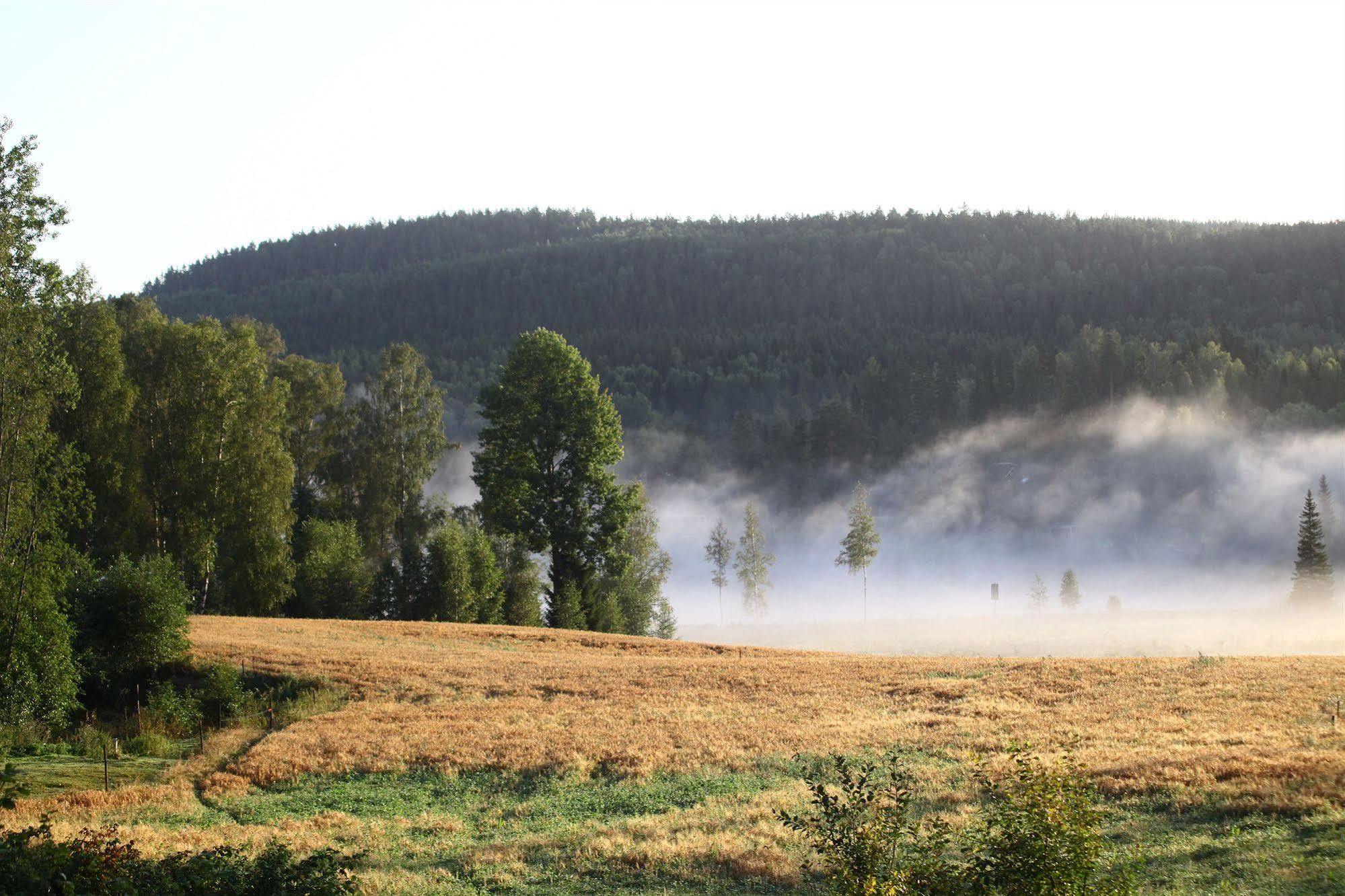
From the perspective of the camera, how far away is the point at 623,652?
43.4 m

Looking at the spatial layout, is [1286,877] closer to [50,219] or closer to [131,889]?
[131,889]

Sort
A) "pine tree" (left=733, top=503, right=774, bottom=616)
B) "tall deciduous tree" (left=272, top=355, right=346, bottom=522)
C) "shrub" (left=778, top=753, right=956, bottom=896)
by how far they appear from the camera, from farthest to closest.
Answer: "pine tree" (left=733, top=503, right=774, bottom=616), "tall deciduous tree" (left=272, top=355, right=346, bottom=522), "shrub" (left=778, top=753, right=956, bottom=896)

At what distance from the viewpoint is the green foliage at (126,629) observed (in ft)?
103

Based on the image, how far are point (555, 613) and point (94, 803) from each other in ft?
117

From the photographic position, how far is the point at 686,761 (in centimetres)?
2348

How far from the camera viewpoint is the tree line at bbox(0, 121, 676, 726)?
95.4ft

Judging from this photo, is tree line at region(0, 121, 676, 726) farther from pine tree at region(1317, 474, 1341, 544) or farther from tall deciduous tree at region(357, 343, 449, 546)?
pine tree at region(1317, 474, 1341, 544)

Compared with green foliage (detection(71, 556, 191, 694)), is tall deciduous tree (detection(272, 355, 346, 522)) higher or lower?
higher

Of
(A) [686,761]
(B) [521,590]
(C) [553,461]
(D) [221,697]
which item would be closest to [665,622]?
(B) [521,590]

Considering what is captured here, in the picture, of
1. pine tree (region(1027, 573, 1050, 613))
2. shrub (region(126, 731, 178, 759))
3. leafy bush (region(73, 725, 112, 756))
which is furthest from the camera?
pine tree (region(1027, 573, 1050, 613))

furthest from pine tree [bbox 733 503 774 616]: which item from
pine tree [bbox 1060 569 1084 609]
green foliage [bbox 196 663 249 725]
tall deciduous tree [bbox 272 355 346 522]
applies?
green foliage [bbox 196 663 249 725]

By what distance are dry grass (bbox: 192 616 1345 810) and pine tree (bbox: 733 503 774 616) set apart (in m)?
68.6

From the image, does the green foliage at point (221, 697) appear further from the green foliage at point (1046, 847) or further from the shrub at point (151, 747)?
the green foliage at point (1046, 847)

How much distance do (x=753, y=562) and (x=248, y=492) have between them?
67434 mm
